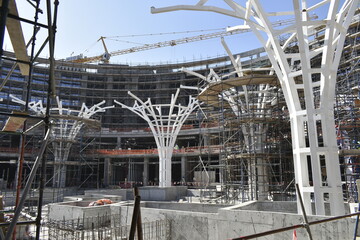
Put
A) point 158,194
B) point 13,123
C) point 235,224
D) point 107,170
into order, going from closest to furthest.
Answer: point 13,123 < point 235,224 < point 158,194 < point 107,170

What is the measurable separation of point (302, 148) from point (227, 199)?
9.42 m

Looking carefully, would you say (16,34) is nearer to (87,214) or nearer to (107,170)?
(87,214)

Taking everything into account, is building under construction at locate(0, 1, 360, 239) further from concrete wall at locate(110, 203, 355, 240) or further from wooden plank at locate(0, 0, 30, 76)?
wooden plank at locate(0, 0, 30, 76)

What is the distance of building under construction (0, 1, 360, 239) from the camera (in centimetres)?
1756

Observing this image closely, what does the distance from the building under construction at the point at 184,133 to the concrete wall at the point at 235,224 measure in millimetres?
275

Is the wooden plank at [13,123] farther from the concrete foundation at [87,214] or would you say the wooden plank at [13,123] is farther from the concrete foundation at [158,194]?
the concrete foundation at [158,194]

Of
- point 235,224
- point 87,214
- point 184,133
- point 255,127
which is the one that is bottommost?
point 87,214

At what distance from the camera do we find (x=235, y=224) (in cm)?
910

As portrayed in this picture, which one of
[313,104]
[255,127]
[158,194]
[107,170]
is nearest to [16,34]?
[313,104]

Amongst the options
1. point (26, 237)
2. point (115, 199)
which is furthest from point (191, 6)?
point (115, 199)

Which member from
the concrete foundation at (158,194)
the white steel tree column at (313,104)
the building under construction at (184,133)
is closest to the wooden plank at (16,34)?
the white steel tree column at (313,104)

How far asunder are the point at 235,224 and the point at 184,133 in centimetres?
3273

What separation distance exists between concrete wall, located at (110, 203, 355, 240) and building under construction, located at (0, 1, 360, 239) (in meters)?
0.28

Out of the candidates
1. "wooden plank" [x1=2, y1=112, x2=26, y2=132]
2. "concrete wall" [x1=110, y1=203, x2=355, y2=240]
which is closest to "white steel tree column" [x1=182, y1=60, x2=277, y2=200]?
"concrete wall" [x1=110, y1=203, x2=355, y2=240]
